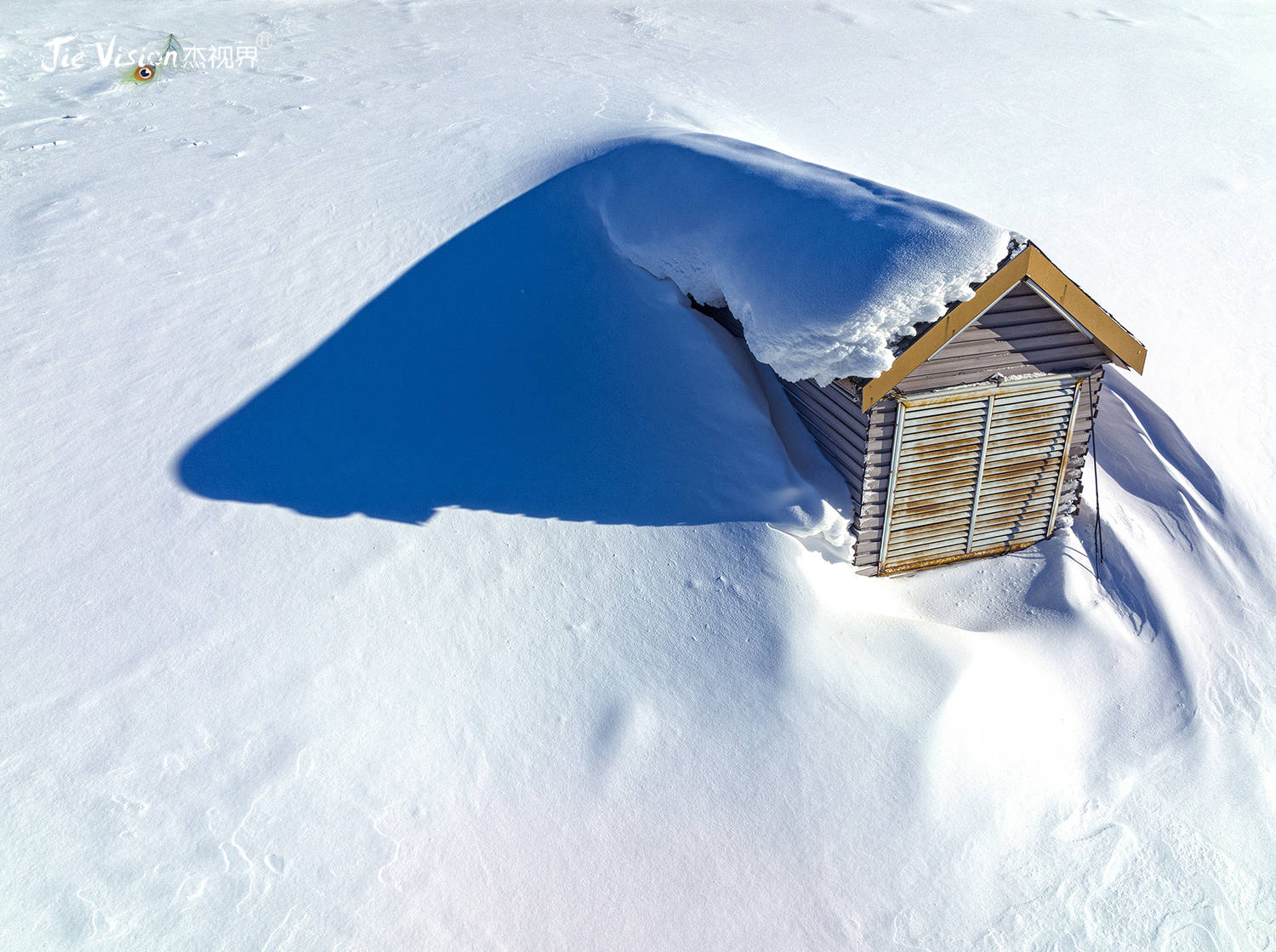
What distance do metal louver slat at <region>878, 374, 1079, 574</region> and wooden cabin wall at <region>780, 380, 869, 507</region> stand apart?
0.32m

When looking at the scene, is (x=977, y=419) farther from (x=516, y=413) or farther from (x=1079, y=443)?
(x=516, y=413)

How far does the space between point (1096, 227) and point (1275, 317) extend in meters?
2.89

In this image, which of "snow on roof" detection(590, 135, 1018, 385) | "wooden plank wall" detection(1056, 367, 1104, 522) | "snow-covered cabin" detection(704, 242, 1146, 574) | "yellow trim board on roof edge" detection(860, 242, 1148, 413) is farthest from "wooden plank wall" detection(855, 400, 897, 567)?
"wooden plank wall" detection(1056, 367, 1104, 522)

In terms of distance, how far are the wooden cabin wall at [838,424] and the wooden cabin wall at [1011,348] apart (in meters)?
0.49

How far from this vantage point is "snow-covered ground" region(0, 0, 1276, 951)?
6203 mm

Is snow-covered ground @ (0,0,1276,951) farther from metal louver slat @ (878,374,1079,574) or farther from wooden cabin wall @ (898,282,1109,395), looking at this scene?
wooden cabin wall @ (898,282,1109,395)

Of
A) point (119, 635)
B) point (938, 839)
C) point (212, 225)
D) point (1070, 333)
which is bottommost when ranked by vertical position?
point (938, 839)

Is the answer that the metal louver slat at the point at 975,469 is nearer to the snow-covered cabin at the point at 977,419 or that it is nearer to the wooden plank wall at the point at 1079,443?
the snow-covered cabin at the point at 977,419

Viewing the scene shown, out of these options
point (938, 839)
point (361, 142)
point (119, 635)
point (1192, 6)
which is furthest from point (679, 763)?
point (1192, 6)

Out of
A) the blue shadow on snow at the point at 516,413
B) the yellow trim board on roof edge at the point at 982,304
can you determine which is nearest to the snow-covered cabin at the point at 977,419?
the yellow trim board on roof edge at the point at 982,304

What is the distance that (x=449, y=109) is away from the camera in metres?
14.4

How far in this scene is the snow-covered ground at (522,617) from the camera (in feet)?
20.4

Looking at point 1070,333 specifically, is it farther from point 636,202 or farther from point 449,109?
point 449,109

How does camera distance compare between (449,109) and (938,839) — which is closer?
(938,839)
